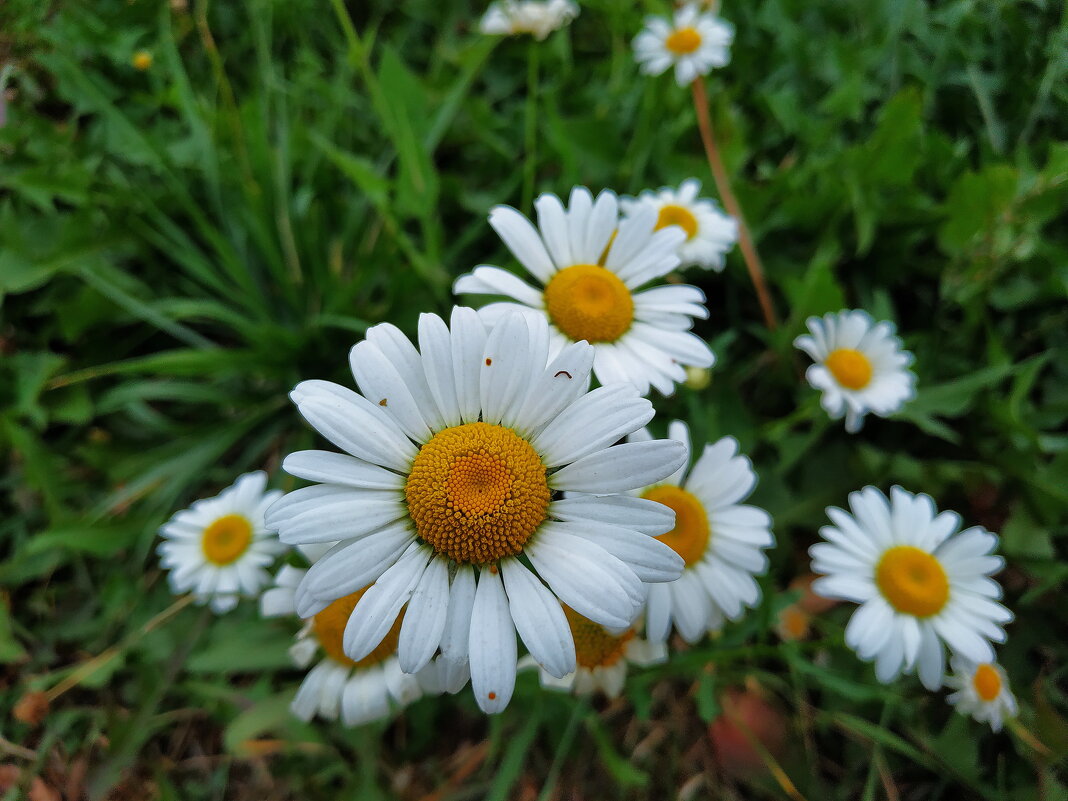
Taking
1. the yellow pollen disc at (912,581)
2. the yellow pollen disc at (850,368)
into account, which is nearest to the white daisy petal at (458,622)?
the yellow pollen disc at (912,581)

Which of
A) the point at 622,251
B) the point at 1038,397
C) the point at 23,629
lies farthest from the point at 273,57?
the point at 1038,397

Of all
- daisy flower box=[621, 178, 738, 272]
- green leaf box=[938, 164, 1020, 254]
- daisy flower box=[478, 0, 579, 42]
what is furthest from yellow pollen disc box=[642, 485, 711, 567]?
daisy flower box=[478, 0, 579, 42]

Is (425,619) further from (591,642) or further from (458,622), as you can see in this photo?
(591,642)

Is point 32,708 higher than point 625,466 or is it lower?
lower

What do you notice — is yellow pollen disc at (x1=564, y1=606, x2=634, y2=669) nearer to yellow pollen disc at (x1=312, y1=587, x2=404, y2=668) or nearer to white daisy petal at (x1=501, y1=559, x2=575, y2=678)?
white daisy petal at (x1=501, y1=559, x2=575, y2=678)

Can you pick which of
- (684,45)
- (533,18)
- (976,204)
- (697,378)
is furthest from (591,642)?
(533,18)

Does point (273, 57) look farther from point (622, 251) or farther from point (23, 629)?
point (23, 629)
